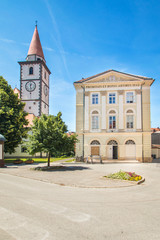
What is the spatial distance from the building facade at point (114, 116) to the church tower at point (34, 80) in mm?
19014

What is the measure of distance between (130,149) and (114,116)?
6036mm

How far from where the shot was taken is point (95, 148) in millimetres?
33281

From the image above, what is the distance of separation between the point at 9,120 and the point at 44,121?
32.1 feet

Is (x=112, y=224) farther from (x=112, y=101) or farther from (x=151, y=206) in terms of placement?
(x=112, y=101)

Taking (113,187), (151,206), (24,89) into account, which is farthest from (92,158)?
(24,89)

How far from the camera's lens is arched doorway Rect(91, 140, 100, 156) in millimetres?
33188

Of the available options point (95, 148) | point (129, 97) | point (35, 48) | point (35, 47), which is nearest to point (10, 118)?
point (95, 148)

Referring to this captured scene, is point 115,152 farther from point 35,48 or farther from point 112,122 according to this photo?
point 35,48

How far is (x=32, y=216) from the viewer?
6.88 metres

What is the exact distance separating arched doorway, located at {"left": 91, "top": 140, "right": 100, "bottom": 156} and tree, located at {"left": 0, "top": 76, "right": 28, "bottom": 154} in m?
11.4

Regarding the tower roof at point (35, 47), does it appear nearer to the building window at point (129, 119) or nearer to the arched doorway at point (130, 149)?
the building window at point (129, 119)

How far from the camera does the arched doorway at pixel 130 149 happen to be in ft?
106

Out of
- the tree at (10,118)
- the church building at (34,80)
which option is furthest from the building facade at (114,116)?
the church building at (34,80)

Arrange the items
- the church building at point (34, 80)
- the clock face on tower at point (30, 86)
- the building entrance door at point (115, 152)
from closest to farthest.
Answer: the building entrance door at point (115, 152) → the church building at point (34, 80) → the clock face on tower at point (30, 86)
